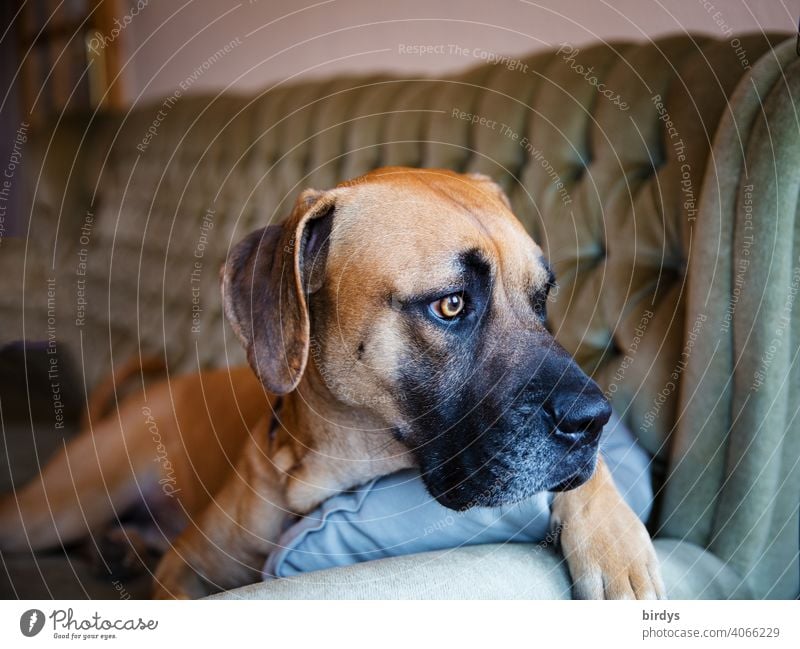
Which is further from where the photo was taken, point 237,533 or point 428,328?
point 237,533

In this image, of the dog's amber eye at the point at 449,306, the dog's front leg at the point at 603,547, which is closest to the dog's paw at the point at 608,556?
the dog's front leg at the point at 603,547

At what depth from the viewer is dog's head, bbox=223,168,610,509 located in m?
0.93

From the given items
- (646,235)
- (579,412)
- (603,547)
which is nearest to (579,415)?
(579,412)

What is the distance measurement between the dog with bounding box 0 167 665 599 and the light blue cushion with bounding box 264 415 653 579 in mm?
32

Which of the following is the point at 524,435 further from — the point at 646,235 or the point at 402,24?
the point at 402,24

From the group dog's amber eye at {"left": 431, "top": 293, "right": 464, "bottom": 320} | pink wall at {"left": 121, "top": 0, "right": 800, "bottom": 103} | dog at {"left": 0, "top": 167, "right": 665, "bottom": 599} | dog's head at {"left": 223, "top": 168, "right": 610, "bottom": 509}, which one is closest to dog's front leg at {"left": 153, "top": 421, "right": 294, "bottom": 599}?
dog at {"left": 0, "top": 167, "right": 665, "bottom": 599}

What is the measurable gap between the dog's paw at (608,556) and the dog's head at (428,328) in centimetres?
7

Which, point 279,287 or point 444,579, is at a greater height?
point 279,287

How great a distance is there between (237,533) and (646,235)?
2.96ft

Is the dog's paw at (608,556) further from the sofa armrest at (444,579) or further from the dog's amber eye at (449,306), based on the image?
the dog's amber eye at (449,306)

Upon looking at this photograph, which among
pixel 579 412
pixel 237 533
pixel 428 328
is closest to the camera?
pixel 579 412

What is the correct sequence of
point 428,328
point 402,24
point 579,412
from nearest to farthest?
point 579,412 → point 428,328 → point 402,24

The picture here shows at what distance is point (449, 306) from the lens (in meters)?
0.97
